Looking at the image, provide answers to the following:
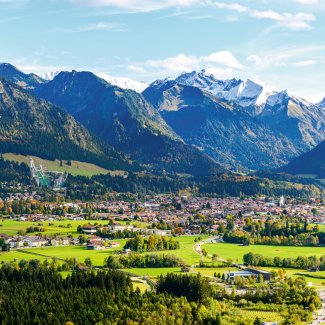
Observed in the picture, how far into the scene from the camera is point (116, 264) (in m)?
107

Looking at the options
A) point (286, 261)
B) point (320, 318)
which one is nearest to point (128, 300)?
point (320, 318)

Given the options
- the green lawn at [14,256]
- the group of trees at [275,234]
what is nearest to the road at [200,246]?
the group of trees at [275,234]

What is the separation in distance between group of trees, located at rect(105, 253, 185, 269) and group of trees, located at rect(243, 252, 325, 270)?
39.1 ft

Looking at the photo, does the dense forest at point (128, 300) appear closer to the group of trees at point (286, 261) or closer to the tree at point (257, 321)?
the tree at point (257, 321)

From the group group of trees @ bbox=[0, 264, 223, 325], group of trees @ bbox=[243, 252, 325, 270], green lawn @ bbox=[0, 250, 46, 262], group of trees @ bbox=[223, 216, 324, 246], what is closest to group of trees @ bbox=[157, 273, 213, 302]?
group of trees @ bbox=[0, 264, 223, 325]

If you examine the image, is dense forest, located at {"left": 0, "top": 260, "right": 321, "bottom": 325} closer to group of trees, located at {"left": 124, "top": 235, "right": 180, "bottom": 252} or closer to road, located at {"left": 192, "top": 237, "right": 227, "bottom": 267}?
road, located at {"left": 192, "top": 237, "right": 227, "bottom": 267}

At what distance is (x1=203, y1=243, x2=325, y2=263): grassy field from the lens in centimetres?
12556

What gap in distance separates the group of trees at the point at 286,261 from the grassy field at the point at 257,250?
3.35 meters

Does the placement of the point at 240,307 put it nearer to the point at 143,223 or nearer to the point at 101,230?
the point at 101,230

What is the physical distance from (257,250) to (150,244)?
20.4 m

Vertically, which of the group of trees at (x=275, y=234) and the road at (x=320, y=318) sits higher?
the group of trees at (x=275, y=234)

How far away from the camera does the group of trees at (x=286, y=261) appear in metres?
114

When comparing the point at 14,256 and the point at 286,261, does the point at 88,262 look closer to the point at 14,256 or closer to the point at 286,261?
the point at 14,256

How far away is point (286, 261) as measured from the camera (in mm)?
115312
